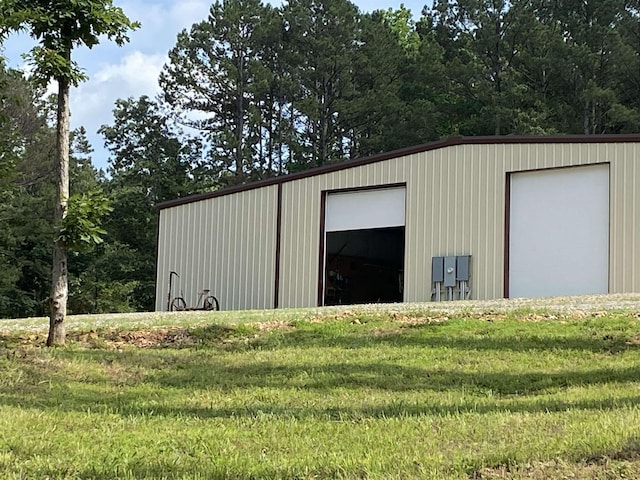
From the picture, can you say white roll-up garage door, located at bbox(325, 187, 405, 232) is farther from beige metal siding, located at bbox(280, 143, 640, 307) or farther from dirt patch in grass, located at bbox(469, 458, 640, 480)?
dirt patch in grass, located at bbox(469, 458, 640, 480)

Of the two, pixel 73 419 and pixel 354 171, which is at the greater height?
pixel 354 171

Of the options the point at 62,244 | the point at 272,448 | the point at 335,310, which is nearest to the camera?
the point at 272,448

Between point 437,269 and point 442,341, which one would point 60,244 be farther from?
point 437,269

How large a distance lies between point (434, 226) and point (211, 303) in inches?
233

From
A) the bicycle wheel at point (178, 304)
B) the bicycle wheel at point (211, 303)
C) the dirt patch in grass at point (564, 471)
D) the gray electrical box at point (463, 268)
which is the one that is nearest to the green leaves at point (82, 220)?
the dirt patch in grass at point (564, 471)

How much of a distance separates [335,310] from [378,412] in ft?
25.3

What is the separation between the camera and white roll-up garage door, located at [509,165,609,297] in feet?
53.6

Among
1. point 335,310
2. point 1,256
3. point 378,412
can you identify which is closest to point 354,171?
point 335,310

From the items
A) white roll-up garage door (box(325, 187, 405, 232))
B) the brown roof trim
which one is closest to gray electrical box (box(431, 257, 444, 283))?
white roll-up garage door (box(325, 187, 405, 232))

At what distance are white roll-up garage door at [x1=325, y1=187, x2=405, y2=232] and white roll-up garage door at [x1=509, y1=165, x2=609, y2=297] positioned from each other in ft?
8.64

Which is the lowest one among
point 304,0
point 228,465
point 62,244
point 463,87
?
point 228,465

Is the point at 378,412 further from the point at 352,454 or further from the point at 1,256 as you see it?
the point at 1,256

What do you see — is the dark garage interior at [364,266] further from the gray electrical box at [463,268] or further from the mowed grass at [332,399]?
the mowed grass at [332,399]

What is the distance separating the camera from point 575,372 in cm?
823
